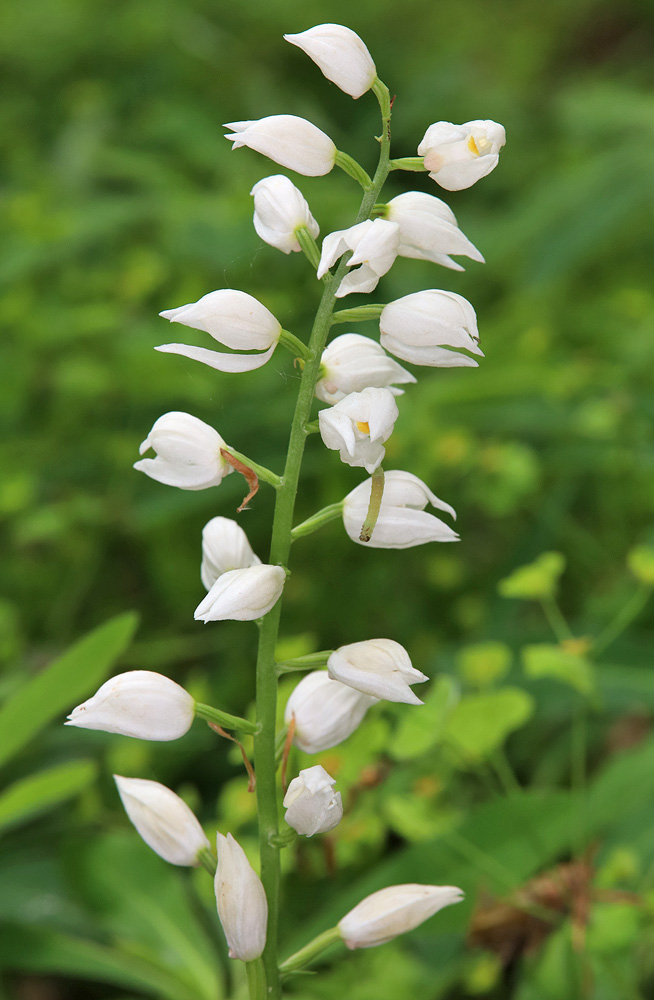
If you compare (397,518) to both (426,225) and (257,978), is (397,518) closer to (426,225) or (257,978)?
(426,225)

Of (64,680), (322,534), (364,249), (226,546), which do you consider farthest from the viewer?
(322,534)

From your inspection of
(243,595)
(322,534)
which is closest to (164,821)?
(243,595)

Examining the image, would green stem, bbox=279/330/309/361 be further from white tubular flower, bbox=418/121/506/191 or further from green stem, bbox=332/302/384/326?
white tubular flower, bbox=418/121/506/191

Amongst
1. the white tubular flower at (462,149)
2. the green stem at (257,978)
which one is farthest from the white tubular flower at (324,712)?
the white tubular flower at (462,149)

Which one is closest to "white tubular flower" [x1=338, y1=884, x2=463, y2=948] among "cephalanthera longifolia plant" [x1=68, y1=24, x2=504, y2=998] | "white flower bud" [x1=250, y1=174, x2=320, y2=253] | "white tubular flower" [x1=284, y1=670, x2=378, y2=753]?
"cephalanthera longifolia plant" [x1=68, y1=24, x2=504, y2=998]

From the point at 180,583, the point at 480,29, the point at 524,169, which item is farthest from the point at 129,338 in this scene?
the point at 480,29

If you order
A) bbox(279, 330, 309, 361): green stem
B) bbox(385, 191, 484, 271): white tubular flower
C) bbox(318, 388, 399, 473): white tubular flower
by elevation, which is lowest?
bbox(318, 388, 399, 473): white tubular flower
